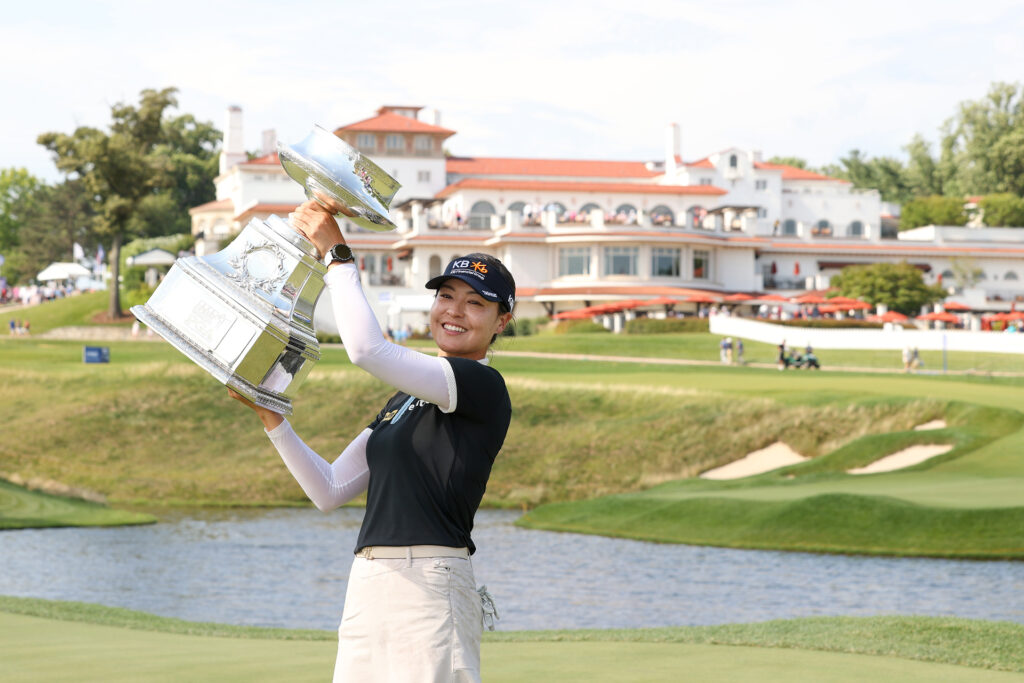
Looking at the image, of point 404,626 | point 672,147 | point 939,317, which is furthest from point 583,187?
point 404,626

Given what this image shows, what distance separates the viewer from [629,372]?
153 ft

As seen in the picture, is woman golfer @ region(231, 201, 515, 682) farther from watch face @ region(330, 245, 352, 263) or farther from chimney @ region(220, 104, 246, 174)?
chimney @ region(220, 104, 246, 174)

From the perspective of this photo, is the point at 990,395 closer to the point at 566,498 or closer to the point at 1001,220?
the point at 566,498

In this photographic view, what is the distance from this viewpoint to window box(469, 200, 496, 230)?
9169cm

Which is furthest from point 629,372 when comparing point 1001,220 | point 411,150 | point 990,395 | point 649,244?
point 1001,220

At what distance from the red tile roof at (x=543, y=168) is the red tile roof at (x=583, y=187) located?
4981 mm

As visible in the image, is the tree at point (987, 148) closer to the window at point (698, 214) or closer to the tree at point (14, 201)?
the window at point (698, 214)

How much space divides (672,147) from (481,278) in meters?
103

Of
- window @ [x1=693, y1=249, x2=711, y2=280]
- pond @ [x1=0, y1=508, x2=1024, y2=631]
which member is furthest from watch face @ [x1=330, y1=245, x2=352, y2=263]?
window @ [x1=693, y1=249, x2=711, y2=280]

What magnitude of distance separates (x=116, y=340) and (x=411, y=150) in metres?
40.2

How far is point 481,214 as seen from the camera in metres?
92.8

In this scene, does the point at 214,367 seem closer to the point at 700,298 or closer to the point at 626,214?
the point at 700,298

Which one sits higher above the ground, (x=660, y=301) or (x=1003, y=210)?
(x=1003, y=210)

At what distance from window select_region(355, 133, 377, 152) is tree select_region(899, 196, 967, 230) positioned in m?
44.5
